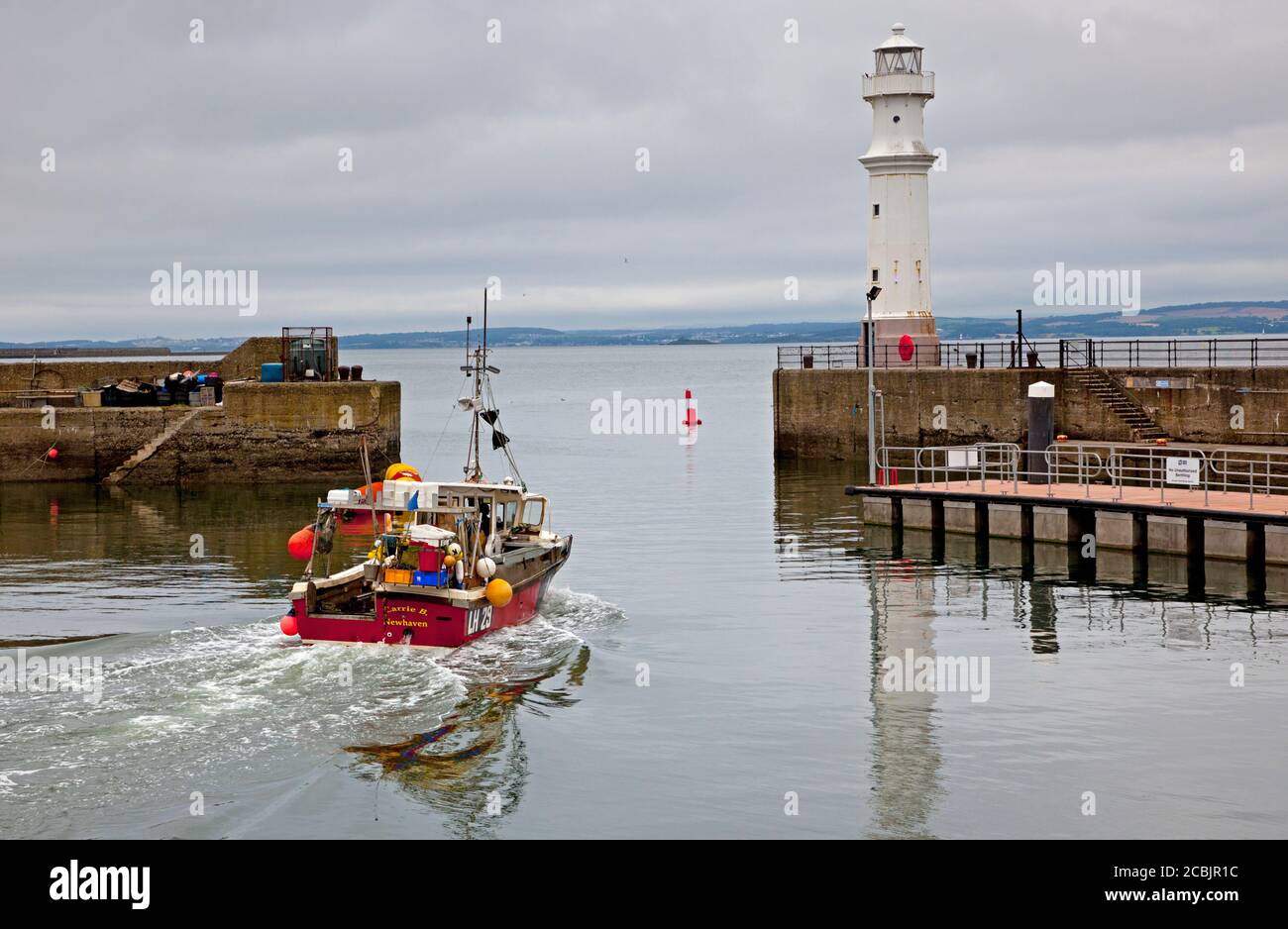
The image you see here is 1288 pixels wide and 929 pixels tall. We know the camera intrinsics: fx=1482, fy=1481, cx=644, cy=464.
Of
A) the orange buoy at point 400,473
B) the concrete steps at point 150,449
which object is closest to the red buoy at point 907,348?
the concrete steps at point 150,449

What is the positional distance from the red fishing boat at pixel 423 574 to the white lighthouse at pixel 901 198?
30.1m

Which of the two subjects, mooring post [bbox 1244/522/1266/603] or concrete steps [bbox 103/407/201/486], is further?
Result: concrete steps [bbox 103/407/201/486]

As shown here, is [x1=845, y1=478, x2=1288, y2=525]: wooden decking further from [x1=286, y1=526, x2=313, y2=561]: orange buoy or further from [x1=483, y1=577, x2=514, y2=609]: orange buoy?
[x1=286, y1=526, x2=313, y2=561]: orange buoy

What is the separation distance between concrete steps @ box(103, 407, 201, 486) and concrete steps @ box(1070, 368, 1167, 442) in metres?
29.2

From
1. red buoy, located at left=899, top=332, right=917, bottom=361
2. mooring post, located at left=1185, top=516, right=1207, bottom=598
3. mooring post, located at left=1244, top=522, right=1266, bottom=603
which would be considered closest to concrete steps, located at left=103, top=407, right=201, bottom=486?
red buoy, located at left=899, top=332, right=917, bottom=361

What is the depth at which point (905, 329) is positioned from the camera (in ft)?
176

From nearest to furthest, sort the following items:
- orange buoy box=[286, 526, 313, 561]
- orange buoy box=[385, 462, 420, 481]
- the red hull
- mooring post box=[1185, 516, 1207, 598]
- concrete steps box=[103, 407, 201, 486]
→ the red hull
orange buoy box=[286, 526, 313, 561]
orange buoy box=[385, 462, 420, 481]
mooring post box=[1185, 516, 1207, 598]
concrete steps box=[103, 407, 201, 486]
